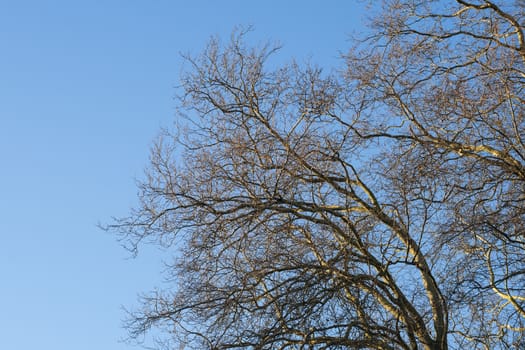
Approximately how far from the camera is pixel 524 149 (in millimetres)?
10852

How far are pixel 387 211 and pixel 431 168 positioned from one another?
4.23ft

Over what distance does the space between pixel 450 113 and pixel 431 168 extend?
825mm

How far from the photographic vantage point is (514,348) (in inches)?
410

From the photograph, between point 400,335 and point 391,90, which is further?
point 391,90

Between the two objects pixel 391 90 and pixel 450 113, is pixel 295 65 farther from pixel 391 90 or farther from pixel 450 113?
pixel 450 113

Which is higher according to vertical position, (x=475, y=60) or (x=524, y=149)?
(x=475, y=60)

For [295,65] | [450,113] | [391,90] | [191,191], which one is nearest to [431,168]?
[450,113]

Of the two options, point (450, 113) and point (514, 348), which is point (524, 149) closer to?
point (450, 113)

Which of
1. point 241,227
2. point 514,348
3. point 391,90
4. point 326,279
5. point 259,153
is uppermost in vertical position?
point 391,90

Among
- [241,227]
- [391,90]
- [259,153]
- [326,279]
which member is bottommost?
[326,279]

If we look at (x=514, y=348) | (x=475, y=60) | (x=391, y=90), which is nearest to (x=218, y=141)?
(x=391, y=90)

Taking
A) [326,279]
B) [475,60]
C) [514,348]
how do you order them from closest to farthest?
[514,348]
[326,279]
[475,60]

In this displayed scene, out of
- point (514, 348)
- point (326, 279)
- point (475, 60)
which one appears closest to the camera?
point (514, 348)

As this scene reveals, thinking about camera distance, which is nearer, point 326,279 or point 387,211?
point 326,279
